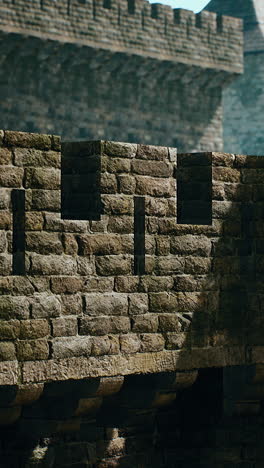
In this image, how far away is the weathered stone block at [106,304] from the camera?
7.88 meters

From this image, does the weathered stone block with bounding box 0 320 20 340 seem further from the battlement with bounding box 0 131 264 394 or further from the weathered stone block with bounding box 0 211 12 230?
the weathered stone block with bounding box 0 211 12 230

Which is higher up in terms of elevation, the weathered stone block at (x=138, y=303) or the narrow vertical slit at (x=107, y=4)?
the narrow vertical slit at (x=107, y=4)

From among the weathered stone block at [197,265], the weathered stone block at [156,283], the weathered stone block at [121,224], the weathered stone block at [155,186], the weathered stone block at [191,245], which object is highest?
the weathered stone block at [155,186]

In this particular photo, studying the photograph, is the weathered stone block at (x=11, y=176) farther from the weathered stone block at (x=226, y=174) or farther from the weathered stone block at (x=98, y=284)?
the weathered stone block at (x=226, y=174)

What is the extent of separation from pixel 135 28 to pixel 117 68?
2.92 feet

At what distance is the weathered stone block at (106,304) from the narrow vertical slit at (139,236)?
0.70ft

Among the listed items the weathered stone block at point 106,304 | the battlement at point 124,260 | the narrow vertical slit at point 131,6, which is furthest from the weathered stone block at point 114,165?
the narrow vertical slit at point 131,6

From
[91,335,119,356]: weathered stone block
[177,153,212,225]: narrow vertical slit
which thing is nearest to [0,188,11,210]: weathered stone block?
[91,335,119,356]: weathered stone block

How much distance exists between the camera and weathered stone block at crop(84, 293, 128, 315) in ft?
25.8

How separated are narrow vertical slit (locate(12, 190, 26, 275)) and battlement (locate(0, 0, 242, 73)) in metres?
18.5

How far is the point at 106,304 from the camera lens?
7.97 metres

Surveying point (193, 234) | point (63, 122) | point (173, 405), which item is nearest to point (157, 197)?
point (193, 234)

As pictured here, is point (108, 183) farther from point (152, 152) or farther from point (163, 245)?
point (163, 245)

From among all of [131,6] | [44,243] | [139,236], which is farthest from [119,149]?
[131,6]
